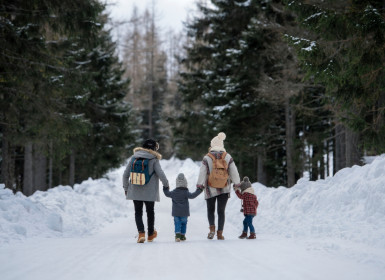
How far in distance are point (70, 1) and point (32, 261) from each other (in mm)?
6932

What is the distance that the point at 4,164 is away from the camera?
12.5m

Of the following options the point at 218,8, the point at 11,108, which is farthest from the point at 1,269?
the point at 218,8

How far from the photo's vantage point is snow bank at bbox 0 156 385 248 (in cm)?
645

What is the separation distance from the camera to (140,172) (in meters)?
6.91

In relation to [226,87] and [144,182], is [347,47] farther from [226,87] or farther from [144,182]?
[226,87]

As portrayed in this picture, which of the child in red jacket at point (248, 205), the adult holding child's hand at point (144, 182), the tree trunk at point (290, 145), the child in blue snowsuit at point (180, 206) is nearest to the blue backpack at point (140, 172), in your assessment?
the adult holding child's hand at point (144, 182)

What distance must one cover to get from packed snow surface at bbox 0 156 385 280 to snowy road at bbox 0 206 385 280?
0.5 inches

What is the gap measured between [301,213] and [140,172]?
4.40 meters

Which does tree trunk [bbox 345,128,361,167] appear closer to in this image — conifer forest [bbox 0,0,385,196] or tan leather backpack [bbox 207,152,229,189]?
conifer forest [bbox 0,0,385,196]

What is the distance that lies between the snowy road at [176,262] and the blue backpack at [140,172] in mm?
1293

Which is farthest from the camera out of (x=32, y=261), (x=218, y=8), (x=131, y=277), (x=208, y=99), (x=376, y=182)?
(x=218, y=8)

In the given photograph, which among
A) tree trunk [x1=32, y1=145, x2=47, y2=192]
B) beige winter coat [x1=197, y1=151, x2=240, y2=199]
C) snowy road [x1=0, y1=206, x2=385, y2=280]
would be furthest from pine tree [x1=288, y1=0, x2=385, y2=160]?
tree trunk [x1=32, y1=145, x2=47, y2=192]

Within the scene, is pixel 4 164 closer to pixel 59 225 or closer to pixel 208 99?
pixel 59 225

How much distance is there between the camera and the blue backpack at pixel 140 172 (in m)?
6.87
